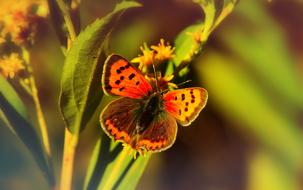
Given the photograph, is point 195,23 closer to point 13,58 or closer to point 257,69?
point 257,69

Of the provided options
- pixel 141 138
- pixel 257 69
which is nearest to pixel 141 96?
pixel 141 138

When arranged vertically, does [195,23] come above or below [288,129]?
above

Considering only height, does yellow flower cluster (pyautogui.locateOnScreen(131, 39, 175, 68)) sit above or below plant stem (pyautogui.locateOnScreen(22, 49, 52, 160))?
above

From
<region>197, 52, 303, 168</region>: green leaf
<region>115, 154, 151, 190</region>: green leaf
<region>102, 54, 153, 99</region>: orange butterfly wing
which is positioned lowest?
<region>115, 154, 151, 190</region>: green leaf

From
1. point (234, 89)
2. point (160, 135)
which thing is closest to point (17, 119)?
point (160, 135)

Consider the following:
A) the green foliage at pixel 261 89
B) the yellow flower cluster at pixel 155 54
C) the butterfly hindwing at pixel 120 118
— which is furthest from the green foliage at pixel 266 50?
the butterfly hindwing at pixel 120 118

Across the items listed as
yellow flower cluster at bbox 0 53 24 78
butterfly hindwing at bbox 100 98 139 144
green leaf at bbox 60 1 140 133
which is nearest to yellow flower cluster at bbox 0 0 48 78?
yellow flower cluster at bbox 0 53 24 78

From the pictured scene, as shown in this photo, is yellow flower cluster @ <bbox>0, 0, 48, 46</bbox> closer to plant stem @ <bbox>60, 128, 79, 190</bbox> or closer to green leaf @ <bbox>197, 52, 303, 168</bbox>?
plant stem @ <bbox>60, 128, 79, 190</bbox>

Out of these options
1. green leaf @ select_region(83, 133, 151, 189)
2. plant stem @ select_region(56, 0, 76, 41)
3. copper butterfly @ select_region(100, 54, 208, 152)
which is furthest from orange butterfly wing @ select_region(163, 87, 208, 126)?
plant stem @ select_region(56, 0, 76, 41)
